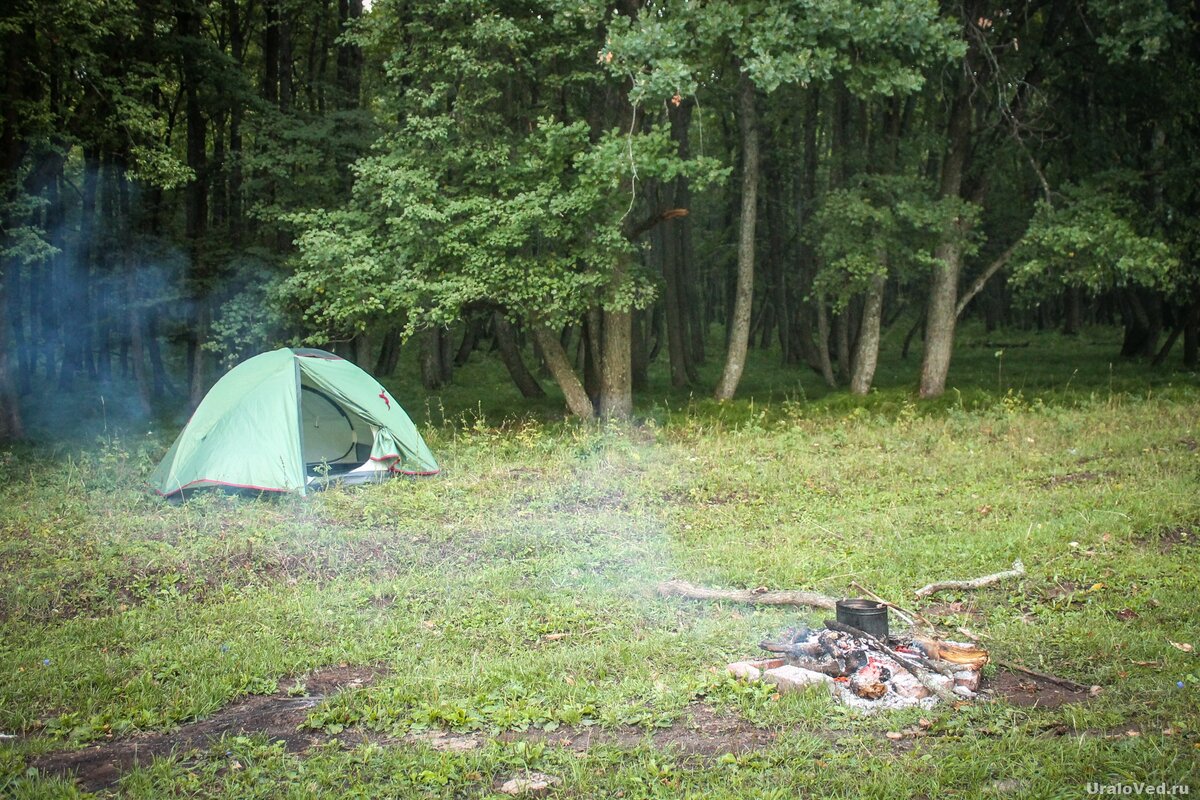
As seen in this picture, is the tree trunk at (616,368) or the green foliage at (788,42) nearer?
the green foliage at (788,42)

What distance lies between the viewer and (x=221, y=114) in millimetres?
18359

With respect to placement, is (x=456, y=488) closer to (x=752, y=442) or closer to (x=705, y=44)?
(x=752, y=442)

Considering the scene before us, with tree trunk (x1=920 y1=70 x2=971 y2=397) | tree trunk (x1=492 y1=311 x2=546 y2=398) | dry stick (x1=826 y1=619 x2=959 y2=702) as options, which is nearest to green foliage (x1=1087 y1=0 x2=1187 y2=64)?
tree trunk (x1=920 y1=70 x2=971 y2=397)

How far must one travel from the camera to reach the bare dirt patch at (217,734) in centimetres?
426

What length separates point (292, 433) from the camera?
9828mm

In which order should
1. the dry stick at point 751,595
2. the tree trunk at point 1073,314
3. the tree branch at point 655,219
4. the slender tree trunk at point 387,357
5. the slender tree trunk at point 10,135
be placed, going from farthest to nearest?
the tree trunk at point 1073,314 → the slender tree trunk at point 387,357 → the tree branch at point 655,219 → the slender tree trunk at point 10,135 → the dry stick at point 751,595

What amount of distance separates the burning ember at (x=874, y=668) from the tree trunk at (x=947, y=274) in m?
11.6

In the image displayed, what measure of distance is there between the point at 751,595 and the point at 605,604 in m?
0.95

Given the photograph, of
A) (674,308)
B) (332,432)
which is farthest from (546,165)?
(674,308)

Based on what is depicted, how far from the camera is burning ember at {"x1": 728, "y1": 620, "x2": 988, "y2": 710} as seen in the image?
15.6 feet

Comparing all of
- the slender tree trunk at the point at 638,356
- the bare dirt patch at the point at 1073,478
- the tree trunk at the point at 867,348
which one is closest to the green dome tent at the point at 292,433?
the bare dirt patch at the point at 1073,478

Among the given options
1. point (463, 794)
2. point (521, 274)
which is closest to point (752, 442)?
point (521, 274)

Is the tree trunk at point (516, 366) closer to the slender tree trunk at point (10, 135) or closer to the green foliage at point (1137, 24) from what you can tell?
the slender tree trunk at point (10, 135)

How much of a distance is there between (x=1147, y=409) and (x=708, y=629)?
31.8 ft
